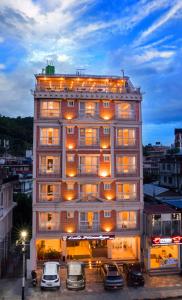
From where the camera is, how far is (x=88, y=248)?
36500 millimetres

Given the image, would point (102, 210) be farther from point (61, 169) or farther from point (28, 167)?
point (28, 167)

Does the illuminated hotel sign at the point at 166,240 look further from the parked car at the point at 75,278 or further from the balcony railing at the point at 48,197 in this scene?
the balcony railing at the point at 48,197

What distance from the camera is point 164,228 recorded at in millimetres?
31047

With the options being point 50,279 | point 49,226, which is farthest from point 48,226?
point 50,279

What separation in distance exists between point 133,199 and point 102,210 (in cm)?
378

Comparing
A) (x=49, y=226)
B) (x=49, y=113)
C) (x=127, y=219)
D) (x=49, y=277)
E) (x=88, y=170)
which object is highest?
(x=49, y=113)

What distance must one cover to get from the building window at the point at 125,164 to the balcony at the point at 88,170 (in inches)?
98.8

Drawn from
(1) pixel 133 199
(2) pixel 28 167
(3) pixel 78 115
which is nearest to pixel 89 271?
(1) pixel 133 199

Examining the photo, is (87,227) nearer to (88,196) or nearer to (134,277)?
(88,196)

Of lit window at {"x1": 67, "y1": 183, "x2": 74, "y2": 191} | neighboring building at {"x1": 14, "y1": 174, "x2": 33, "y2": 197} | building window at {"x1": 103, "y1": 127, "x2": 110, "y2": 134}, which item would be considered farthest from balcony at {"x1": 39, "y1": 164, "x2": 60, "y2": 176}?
neighboring building at {"x1": 14, "y1": 174, "x2": 33, "y2": 197}

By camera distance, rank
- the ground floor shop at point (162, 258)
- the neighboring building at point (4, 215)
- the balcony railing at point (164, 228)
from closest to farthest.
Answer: the balcony railing at point (164, 228), the ground floor shop at point (162, 258), the neighboring building at point (4, 215)

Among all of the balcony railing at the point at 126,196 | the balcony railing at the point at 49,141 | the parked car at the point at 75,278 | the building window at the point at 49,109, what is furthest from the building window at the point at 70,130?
the parked car at the point at 75,278

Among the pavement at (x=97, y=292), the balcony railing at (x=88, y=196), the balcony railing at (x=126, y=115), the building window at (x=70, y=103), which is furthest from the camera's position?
the balcony railing at (x=126, y=115)

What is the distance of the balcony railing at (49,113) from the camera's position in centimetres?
3431
